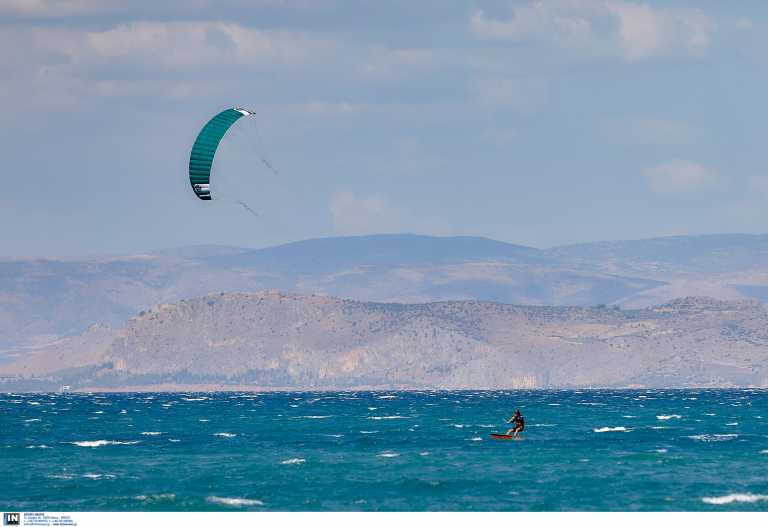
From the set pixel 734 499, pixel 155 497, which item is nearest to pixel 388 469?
pixel 155 497

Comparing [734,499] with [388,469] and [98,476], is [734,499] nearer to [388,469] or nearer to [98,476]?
[388,469]

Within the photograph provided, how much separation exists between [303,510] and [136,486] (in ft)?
55.1

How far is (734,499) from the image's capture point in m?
97.5

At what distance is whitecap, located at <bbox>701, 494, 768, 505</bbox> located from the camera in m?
96.2

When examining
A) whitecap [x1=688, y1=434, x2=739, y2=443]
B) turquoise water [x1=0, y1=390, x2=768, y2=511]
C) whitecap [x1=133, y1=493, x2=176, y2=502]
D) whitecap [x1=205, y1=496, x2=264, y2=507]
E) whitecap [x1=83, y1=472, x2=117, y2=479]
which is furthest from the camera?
whitecap [x1=688, y1=434, x2=739, y2=443]

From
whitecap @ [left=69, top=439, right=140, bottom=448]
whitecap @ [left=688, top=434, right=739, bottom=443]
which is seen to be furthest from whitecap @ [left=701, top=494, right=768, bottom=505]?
whitecap @ [left=69, top=439, right=140, bottom=448]

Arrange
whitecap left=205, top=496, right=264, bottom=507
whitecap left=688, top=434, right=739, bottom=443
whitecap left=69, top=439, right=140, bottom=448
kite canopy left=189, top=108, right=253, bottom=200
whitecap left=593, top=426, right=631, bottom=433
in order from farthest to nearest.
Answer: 1. whitecap left=593, top=426, right=631, bottom=433
2. whitecap left=688, top=434, right=739, bottom=443
3. whitecap left=69, top=439, right=140, bottom=448
4. kite canopy left=189, top=108, right=253, bottom=200
5. whitecap left=205, top=496, right=264, bottom=507

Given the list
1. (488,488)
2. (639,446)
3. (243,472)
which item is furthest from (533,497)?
(639,446)

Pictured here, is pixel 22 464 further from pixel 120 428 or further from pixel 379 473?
pixel 120 428

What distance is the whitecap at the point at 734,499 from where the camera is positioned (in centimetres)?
9625

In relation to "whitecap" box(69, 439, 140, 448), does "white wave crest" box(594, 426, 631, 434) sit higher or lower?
higher

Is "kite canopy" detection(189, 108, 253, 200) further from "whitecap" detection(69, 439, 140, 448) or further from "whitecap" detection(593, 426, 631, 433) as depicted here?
"whitecap" detection(593, 426, 631, 433)

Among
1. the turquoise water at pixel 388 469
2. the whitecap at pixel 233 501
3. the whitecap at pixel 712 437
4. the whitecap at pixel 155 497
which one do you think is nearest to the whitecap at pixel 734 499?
the turquoise water at pixel 388 469

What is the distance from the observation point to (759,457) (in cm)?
12788
